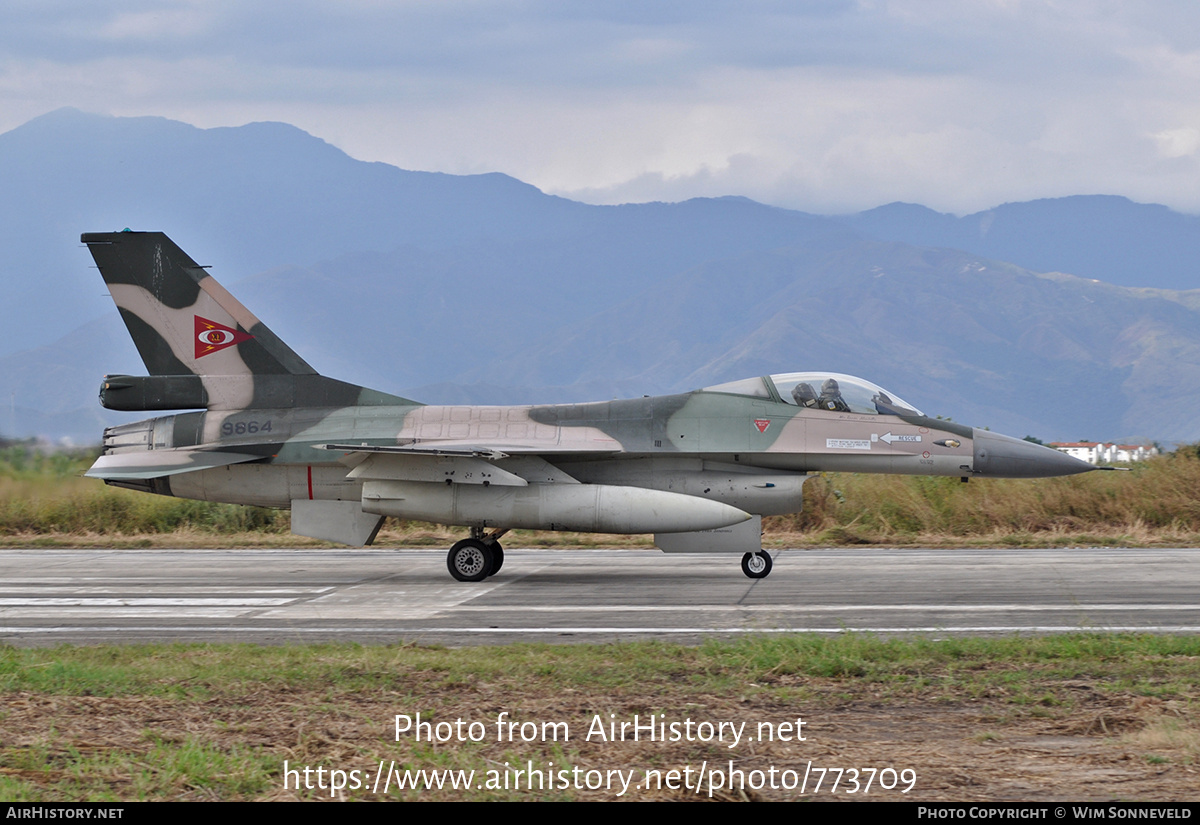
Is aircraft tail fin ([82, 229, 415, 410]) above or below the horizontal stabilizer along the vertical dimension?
above

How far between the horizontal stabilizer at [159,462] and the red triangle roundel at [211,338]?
1.43 meters

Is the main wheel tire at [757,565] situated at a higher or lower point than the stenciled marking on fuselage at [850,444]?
lower

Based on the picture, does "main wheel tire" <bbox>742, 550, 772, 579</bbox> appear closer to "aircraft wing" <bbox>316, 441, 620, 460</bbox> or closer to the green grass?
"aircraft wing" <bbox>316, 441, 620, 460</bbox>

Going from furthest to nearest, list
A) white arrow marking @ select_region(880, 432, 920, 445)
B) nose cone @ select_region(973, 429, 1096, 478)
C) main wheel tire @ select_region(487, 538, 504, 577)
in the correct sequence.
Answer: main wheel tire @ select_region(487, 538, 504, 577) < white arrow marking @ select_region(880, 432, 920, 445) < nose cone @ select_region(973, 429, 1096, 478)

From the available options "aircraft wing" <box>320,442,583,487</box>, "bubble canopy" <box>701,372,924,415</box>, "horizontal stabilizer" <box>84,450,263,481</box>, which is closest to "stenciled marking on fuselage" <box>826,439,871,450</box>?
"bubble canopy" <box>701,372,924,415</box>

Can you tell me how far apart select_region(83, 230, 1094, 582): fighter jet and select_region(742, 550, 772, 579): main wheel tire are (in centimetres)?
3

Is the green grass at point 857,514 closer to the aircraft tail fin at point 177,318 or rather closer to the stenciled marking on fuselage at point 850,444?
the stenciled marking on fuselage at point 850,444

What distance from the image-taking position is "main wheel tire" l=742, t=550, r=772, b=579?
1405cm

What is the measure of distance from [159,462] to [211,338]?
1.81 meters

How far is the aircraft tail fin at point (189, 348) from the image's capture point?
15.1 meters

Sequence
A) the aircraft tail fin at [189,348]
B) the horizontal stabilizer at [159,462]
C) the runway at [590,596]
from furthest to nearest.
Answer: the aircraft tail fin at [189,348] < the horizontal stabilizer at [159,462] < the runway at [590,596]
